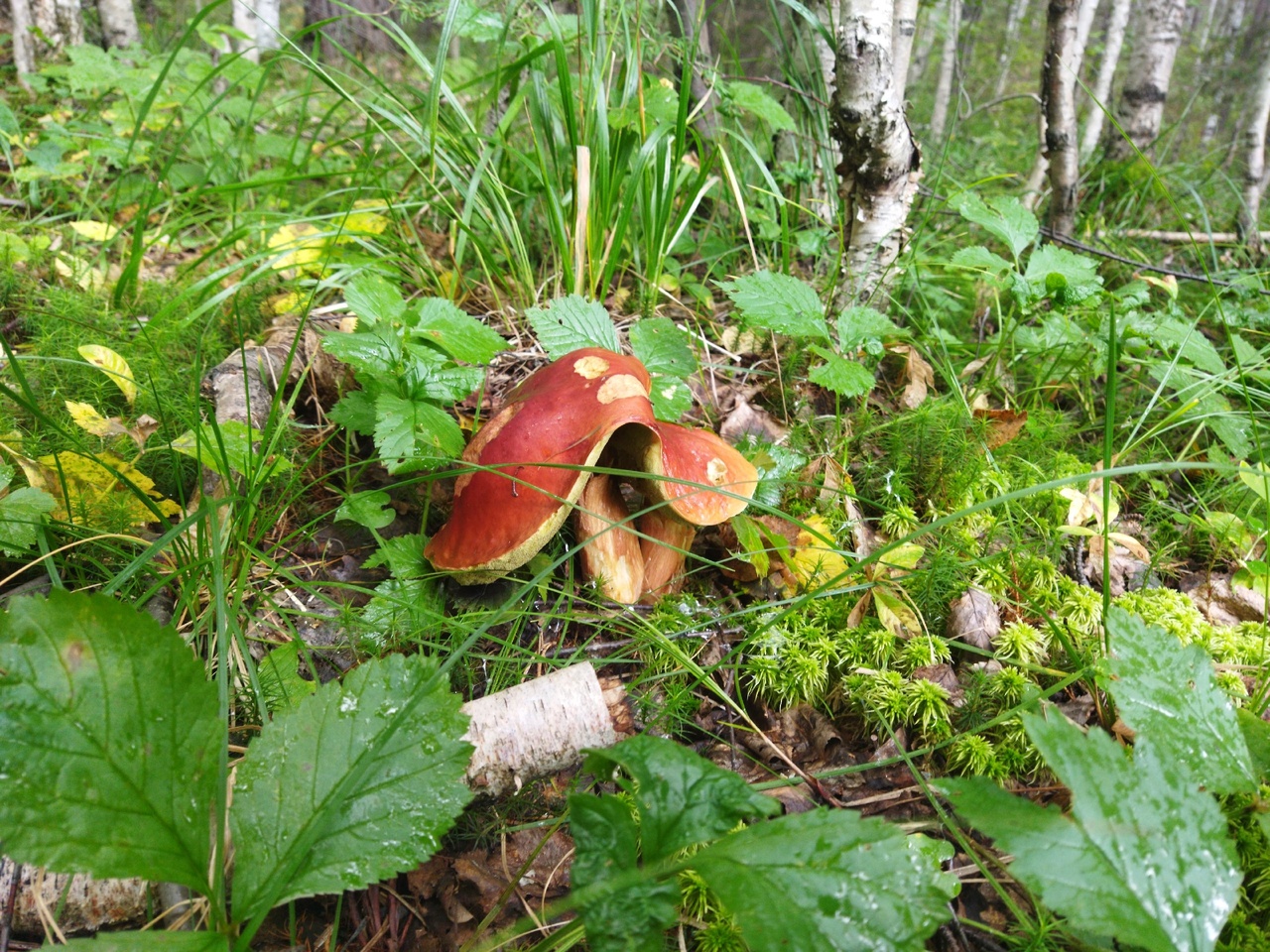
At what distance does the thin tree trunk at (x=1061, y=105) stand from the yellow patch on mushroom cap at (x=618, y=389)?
267 cm

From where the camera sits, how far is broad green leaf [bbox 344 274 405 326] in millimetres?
1886

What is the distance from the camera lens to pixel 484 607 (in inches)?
68.1

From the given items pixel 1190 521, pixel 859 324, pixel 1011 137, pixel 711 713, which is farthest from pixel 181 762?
pixel 1011 137

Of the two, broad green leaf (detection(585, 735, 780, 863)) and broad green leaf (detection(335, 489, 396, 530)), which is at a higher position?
broad green leaf (detection(585, 735, 780, 863))

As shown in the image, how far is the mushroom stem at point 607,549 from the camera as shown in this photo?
176cm

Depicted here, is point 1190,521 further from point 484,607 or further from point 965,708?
point 484,607

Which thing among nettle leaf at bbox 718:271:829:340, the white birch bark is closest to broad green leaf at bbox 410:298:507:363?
nettle leaf at bbox 718:271:829:340

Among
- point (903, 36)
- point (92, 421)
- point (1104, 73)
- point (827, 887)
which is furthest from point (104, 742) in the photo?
point (1104, 73)

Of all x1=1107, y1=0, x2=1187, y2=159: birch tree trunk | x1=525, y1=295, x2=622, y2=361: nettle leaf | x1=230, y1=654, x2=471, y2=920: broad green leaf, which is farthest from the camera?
x1=1107, y1=0, x2=1187, y2=159: birch tree trunk

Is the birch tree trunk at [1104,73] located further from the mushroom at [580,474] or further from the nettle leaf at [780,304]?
the mushroom at [580,474]

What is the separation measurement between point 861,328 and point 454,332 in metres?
1.16

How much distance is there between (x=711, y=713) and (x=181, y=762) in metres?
1.02

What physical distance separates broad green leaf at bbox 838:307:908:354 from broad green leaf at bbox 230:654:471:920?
151 centimetres

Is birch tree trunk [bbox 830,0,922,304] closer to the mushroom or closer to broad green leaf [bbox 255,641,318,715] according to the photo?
the mushroom
